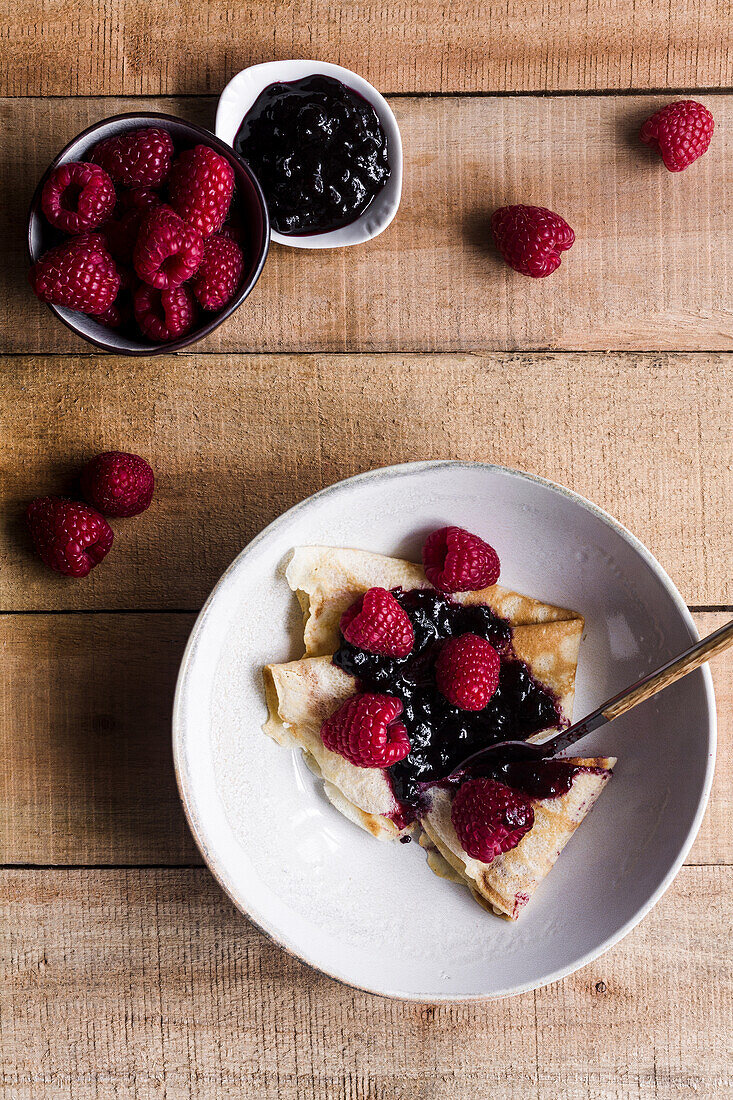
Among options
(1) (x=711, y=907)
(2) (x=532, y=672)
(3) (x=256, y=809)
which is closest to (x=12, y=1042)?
(3) (x=256, y=809)

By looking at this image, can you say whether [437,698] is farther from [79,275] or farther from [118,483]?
[79,275]

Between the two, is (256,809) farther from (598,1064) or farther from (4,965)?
(598,1064)

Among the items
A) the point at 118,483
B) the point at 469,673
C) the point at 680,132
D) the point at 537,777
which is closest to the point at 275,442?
the point at 118,483

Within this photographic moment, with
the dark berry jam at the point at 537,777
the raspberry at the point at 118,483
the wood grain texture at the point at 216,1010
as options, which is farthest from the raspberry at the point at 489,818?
the raspberry at the point at 118,483

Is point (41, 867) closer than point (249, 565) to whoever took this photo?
No

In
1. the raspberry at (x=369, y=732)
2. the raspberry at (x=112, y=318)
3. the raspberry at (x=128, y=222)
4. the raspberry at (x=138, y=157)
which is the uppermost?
the raspberry at (x=138, y=157)

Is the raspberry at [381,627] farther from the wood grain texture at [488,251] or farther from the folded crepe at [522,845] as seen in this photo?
the wood grain texture at [488,251]
